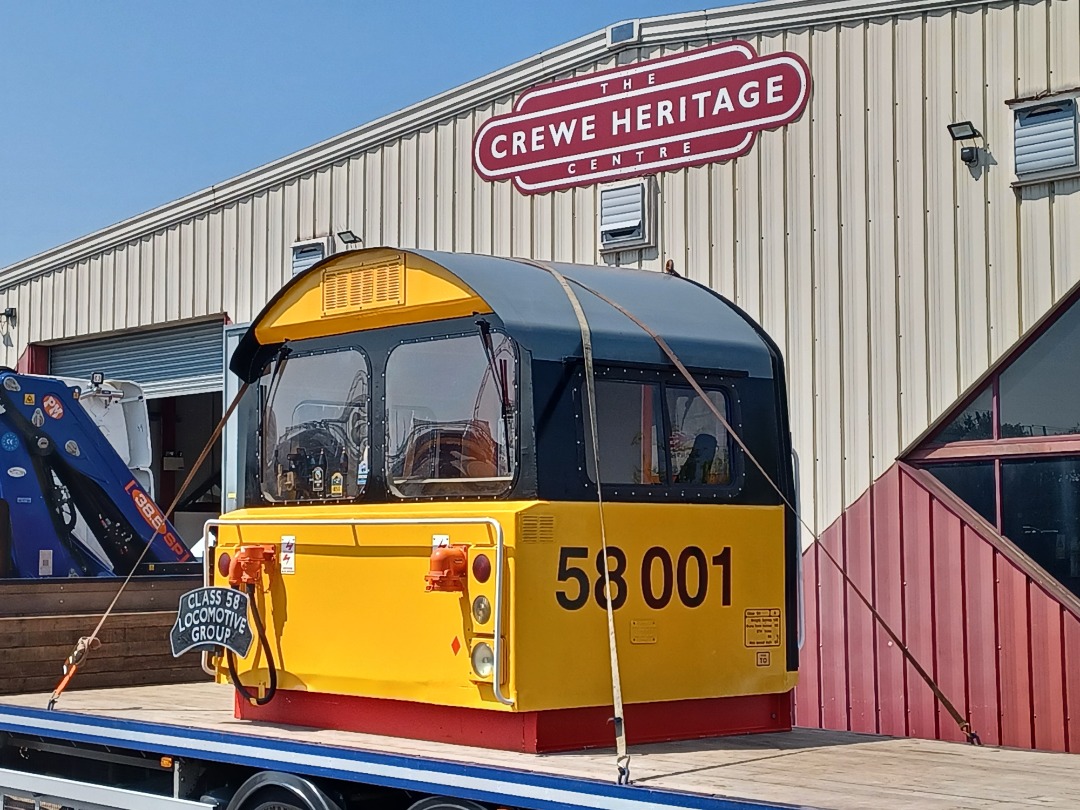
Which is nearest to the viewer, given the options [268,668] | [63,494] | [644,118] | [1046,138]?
[268,668]

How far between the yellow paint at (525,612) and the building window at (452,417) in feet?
0.54

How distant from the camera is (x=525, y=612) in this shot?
622cm

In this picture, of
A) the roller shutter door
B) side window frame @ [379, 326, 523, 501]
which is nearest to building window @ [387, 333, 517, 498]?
side window frame @ [379, 326, 523, 501]

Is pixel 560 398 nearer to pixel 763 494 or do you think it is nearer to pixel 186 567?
pixel 763 494

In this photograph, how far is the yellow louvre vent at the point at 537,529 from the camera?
622 centimetres

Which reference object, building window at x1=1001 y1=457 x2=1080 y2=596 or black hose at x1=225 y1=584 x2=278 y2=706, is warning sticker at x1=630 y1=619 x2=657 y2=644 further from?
building window at x1=1001 y1=457 x2=1080 y2=596

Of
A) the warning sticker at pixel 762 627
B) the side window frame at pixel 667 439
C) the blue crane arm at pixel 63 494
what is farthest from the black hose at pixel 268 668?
the blue crane arm at pixel 63 494

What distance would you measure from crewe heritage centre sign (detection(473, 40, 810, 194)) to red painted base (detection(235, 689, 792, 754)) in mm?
6409

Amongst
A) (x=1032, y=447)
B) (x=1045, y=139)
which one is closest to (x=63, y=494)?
(x=1032, y=447)

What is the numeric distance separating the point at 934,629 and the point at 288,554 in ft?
18.7

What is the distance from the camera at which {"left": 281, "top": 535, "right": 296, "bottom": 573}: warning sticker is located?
Answer: 24.1 ft

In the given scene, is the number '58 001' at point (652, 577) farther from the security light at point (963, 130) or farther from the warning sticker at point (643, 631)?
the security light at point (963, 130)

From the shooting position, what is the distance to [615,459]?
6.72 meters

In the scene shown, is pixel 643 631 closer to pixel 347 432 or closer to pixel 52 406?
pixel 347 432
